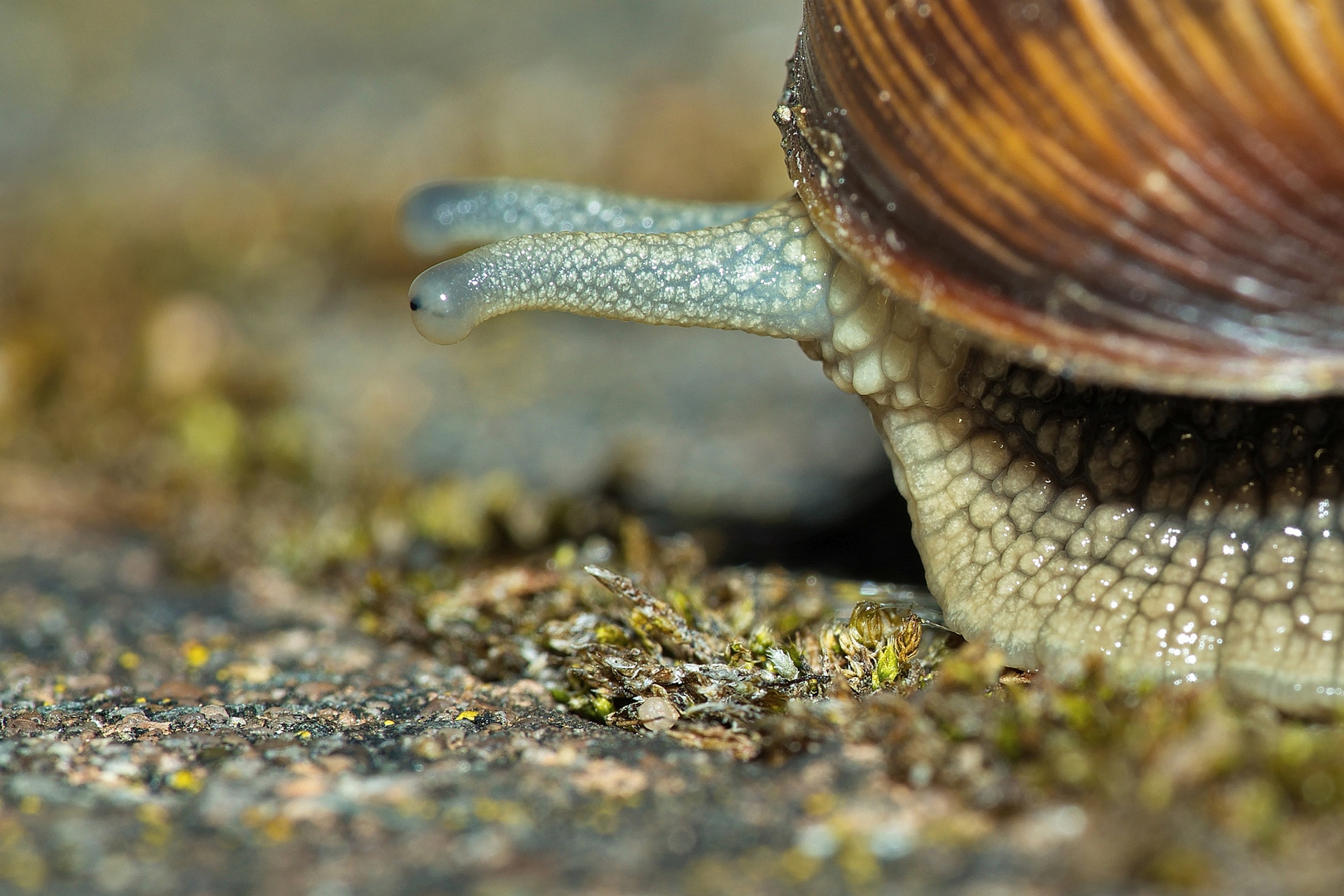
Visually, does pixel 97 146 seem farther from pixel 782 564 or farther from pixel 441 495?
pixel 782 564

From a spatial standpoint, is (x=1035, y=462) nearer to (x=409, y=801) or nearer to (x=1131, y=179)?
(x=1131, y=179)

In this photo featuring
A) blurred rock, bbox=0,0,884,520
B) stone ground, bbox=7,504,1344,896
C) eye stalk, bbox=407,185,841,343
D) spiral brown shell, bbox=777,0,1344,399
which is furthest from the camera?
blurred rock, bbox=0,0,884,520

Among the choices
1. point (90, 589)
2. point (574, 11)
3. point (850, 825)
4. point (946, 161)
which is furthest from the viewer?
point (574, 11)

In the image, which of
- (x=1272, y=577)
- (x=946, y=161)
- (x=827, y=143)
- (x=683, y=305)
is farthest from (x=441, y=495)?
(x=1272, y=577)

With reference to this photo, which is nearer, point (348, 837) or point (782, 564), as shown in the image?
point (348, 837)

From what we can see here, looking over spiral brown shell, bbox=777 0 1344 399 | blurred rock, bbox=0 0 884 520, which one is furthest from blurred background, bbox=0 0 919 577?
spiral brown shell, bbox=777 0 1344 399

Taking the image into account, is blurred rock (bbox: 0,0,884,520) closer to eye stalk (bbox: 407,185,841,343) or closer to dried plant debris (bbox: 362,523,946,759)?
dried plant debris (bbox: 362,523,946,759)

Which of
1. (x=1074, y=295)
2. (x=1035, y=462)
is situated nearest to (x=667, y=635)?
(x=1035, y=462)

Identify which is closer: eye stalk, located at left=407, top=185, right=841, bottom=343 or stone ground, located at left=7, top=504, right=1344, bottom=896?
stone ground, located at left=7, top=504, right=1344, bottom=896

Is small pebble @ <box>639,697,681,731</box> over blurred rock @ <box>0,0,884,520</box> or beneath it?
beneath
